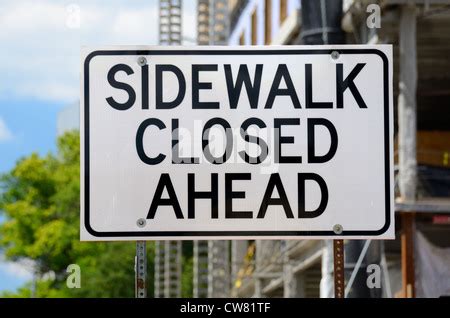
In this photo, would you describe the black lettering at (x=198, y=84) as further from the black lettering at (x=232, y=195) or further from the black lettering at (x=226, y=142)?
the black lettering at (x=232, y=195)

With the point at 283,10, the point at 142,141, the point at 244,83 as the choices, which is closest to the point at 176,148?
the point at 142,141

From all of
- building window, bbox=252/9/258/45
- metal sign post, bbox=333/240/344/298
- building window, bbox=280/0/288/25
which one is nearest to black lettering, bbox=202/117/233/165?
metal sign post, bbox=333/240/344/298

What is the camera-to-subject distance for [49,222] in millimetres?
80562

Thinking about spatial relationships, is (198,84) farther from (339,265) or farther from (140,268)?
(339,265)

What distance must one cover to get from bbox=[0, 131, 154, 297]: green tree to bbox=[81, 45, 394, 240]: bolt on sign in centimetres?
6260

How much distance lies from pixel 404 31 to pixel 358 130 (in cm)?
2732

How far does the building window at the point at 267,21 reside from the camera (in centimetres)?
5202

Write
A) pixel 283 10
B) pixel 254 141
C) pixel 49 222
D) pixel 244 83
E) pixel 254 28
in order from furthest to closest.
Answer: pixel 49 222, pixel 254 28, pixel 283 10, pixel 244 83, pixel 254 141

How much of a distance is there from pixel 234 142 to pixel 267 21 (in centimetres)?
4771

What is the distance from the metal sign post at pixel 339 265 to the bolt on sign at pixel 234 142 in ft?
0.19

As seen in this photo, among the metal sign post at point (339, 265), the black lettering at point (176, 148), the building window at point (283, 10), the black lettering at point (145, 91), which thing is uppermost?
the building window at point (283, 10)

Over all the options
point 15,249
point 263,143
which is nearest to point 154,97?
point 263,143

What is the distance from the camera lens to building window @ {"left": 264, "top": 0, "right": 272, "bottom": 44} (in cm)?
5202

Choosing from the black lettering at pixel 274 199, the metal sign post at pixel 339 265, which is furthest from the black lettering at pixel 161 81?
the metal sign post at pixel 339 265
